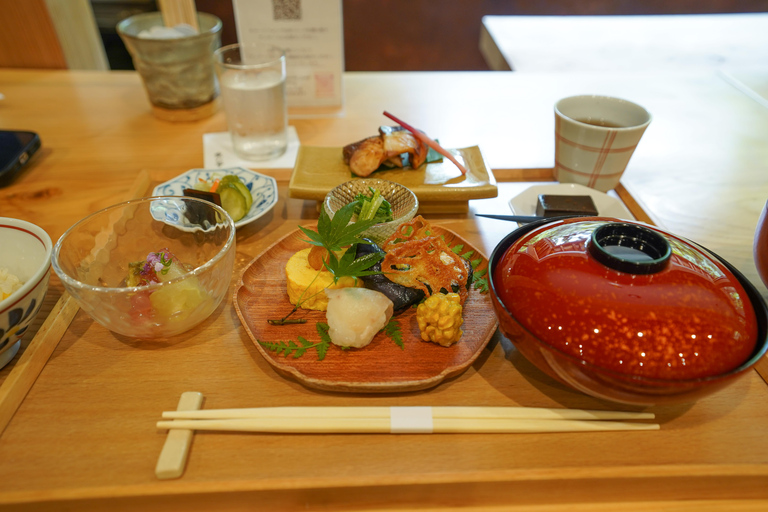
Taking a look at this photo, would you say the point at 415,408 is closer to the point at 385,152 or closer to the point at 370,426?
the point at 370,426

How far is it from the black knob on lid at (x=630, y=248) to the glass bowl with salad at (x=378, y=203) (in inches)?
17.5

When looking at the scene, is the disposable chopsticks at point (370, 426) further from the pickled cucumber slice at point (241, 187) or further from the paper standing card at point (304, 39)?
the paper standing card at point (304, 39)

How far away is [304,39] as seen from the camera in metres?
1.84

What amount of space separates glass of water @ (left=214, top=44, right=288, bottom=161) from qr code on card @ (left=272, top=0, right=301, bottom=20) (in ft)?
0.51

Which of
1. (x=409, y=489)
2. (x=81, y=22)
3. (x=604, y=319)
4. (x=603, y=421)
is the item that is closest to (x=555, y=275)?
(x=604, y=319)

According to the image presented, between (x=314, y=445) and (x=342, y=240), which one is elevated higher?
(x=342, y=240)

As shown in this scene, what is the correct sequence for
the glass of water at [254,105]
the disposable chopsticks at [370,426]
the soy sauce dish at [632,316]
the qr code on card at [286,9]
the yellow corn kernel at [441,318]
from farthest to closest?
the qr code on card at [286,9] < the glass of water at [254,105] < the yellow corn kernel at [441,318] < the disposable chopsticks at [370,426] < the soy sauce dish at [632,316]

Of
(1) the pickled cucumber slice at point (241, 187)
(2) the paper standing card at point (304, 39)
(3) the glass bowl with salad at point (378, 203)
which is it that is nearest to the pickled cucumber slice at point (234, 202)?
(1) the pickled cucumber slice at point (241, 187)

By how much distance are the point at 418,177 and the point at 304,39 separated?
829 millimetres

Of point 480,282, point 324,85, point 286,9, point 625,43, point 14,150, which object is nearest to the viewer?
point 480,282

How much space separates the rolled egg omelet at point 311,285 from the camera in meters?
0.99

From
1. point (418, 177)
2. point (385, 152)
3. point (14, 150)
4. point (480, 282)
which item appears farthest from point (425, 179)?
point (14, 150)

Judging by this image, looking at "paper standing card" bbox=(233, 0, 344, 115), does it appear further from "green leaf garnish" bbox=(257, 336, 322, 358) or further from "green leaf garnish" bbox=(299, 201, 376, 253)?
"green leaf garnish" bbox=(257, 336, 322, 358)

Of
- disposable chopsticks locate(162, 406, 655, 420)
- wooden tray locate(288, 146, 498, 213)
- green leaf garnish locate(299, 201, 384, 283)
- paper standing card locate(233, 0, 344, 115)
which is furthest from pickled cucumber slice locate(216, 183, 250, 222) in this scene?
paper standing card locate(233, 0, 344, 115)
